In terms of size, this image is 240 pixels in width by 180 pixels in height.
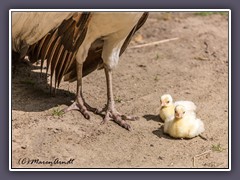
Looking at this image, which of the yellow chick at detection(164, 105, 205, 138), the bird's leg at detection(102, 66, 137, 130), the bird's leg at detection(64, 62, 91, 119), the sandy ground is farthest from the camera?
the bird's leg at detection(64, 62, 91, 119)

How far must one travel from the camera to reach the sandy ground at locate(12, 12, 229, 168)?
4.85m

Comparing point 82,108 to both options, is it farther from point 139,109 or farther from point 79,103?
point 139,109

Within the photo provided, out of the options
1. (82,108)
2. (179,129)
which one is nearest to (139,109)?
(82,108)

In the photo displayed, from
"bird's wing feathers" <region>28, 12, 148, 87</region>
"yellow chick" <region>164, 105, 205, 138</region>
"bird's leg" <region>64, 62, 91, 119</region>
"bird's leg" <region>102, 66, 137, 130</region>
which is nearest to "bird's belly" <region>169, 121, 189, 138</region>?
"yellow chick" <region>164, 105, 205, 138</region>

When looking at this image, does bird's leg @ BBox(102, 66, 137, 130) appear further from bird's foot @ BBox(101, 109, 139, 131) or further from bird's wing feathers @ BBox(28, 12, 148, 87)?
bird's wing feathers @ BBox(28, 12, 148, 87)

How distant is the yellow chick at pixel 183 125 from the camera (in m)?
5.10

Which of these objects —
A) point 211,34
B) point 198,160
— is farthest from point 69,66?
point 211,34

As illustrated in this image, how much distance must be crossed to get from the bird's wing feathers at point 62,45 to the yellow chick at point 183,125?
88cm

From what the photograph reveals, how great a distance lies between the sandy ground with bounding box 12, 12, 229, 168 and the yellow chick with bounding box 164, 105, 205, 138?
62 millimetres

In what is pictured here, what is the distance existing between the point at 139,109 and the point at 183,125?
2.17 feet

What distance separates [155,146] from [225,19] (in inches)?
126

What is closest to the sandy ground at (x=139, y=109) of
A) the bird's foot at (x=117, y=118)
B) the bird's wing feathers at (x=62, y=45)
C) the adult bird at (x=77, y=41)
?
the bird's foot at (x=117, y=118)

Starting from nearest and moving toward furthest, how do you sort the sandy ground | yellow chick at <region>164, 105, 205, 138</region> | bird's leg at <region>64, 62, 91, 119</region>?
the sandy ground < yellow chick at <region>164, 105, 205, 138</region> < bird's leg at <region>64, 62, 91, 119</region>

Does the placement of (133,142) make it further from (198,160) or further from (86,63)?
(86,63)
